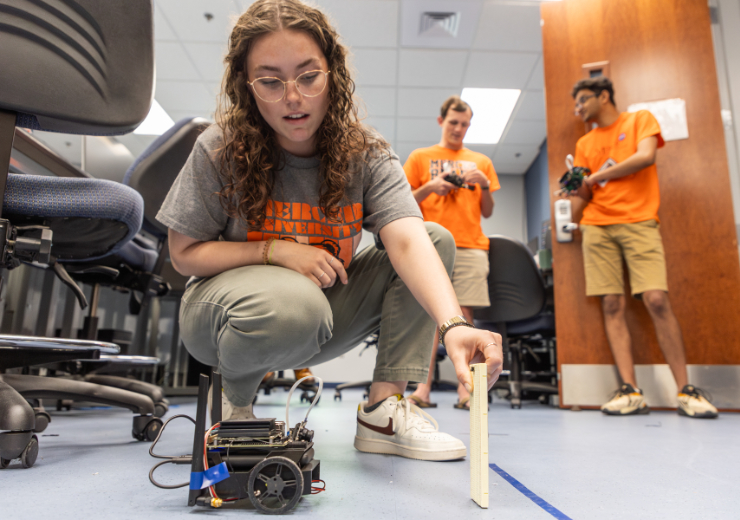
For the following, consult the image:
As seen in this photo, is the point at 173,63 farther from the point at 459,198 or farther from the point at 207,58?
the point at 459,198

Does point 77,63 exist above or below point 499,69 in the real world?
below

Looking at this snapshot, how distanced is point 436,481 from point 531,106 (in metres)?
4.55

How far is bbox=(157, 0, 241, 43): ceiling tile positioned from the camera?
133 inches

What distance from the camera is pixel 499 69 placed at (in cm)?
411

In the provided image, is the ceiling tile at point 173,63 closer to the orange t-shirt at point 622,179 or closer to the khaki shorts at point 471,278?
the khaki shorts at point 471,278

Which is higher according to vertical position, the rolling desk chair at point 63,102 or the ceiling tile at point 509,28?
the ceiling tile at point 509,28

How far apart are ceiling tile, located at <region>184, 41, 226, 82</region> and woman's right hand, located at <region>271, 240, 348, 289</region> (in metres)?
3.37

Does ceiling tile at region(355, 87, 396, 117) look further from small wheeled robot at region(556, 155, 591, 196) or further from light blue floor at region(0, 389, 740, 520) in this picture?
light blue floor at region(0, 389, 740, 520)

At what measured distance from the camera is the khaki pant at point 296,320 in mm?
795

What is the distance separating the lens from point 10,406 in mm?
809

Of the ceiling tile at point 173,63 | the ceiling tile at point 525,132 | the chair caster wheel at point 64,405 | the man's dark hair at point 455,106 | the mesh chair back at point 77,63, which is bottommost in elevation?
the chair caster wheel at point 64,405

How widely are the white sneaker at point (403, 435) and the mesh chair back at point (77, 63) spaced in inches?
27.6

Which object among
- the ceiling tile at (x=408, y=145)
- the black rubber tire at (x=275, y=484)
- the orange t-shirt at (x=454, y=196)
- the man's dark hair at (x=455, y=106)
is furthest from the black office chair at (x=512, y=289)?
the ceiling tile at (x=408, y=145)

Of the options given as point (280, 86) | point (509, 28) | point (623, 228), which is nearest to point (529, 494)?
point (280, 86)
